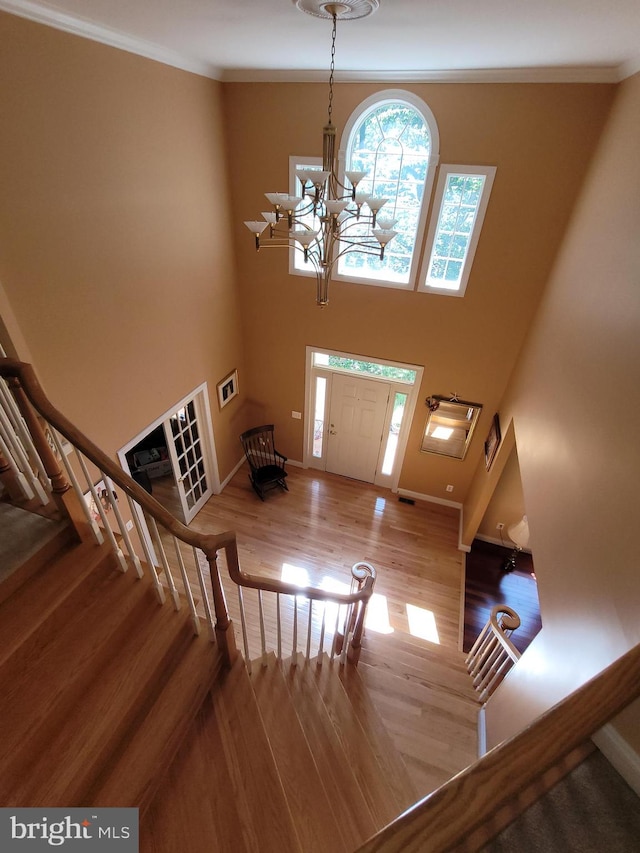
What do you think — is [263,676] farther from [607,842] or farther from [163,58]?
[163,58]

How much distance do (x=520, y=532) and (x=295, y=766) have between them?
3.70 meters

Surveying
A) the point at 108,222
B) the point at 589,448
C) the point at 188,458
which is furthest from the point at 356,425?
the point at 108,222

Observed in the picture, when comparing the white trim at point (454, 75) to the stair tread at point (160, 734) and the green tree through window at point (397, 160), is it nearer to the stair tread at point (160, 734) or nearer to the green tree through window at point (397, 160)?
the green tree through window at point (397, 160)

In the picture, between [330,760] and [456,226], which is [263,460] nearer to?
[456,226]

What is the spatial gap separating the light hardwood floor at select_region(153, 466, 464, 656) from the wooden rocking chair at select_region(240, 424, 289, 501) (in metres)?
0.17

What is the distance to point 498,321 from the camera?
4.43 metres

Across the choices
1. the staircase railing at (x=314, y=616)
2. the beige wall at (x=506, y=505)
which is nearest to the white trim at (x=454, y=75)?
the beige wall at (x=506, y=505)

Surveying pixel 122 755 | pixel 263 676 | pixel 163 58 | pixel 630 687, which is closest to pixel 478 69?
pixel 163 58

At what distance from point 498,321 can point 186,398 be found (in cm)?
369

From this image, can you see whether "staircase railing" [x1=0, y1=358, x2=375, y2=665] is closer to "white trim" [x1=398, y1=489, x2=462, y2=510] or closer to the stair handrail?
the stair handrail

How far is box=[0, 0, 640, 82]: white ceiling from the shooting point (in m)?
2.21

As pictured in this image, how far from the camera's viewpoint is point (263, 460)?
636 centimetres

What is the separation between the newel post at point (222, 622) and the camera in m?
2.01

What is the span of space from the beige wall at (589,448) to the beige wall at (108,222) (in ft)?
11.8
